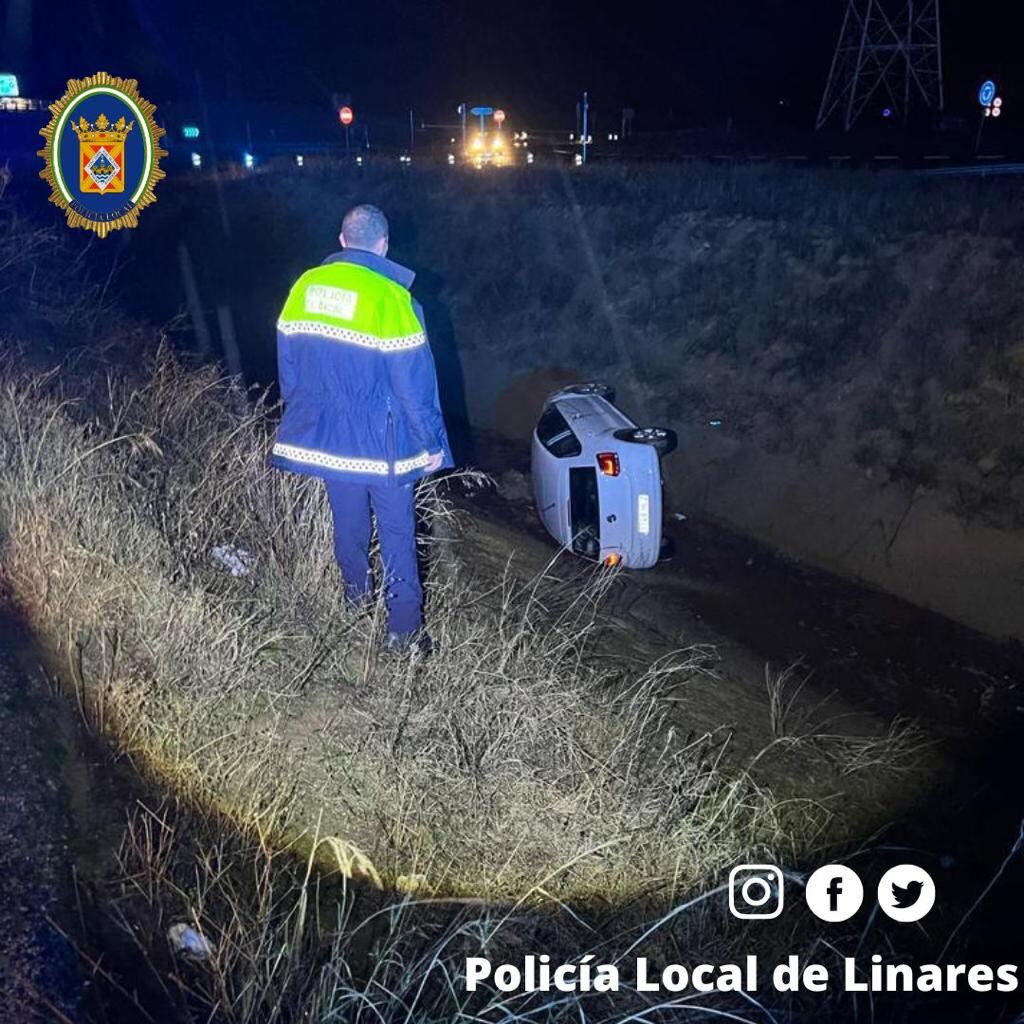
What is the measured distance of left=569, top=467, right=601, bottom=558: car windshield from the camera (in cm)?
878

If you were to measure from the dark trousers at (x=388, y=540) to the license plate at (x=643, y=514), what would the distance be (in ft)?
15.4

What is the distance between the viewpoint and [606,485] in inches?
338

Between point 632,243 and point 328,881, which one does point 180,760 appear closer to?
point 328,881

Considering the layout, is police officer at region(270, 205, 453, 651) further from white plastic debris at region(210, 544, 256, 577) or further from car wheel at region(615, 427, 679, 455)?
car wheel at region(615, 427, 679, 455)

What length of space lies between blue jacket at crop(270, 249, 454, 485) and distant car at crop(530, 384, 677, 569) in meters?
4.32

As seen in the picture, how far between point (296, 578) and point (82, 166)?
13.1 feet

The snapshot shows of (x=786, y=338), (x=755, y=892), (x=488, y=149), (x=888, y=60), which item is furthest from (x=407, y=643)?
(x=888, y=60)

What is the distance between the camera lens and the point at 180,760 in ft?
9.50

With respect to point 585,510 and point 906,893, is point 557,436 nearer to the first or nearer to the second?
point 585,510

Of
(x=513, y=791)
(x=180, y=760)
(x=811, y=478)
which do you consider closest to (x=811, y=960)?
(x=513, y=791)

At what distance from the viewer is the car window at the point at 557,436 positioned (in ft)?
29.8

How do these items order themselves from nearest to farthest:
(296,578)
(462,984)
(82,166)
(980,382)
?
(462,984) → (296,578) → (82,166) → (980,382)

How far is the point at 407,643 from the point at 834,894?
6.58 feet

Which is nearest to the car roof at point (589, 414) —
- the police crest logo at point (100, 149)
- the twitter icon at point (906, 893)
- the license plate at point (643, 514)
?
the license plate at point (643, 514)
